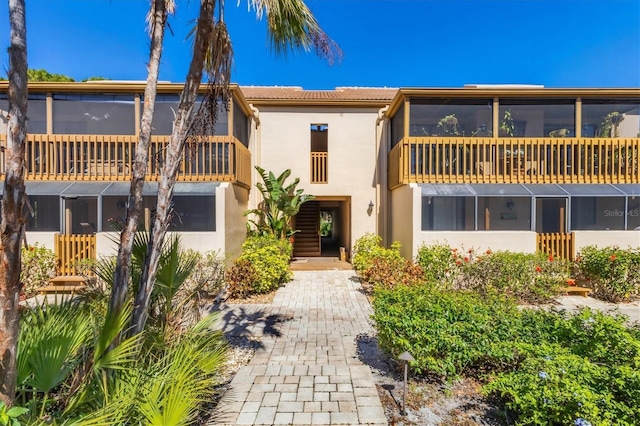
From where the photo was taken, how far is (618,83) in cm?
1035

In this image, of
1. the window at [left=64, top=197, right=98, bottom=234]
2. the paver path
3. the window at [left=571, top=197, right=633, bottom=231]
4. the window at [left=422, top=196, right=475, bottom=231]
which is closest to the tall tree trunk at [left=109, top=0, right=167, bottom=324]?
the paver path

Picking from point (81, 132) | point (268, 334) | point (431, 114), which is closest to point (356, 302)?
point (268, 334)

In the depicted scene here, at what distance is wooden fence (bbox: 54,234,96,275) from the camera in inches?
368

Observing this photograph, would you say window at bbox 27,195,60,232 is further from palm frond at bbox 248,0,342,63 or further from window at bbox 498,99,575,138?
window at bbox 498,99,575,138

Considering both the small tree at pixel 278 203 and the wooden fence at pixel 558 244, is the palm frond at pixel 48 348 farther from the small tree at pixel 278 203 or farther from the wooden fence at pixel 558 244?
the wooden fence at pixel 558 244

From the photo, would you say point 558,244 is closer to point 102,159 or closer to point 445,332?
point 445,332

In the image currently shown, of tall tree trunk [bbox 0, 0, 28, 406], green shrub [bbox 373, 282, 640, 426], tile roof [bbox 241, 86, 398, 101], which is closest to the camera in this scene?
tall tree trunk [bbox 0, 0, 28, 406]

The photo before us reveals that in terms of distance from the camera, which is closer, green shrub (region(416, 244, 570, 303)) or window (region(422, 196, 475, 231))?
green shrub (region(416, 244, 570, 303))

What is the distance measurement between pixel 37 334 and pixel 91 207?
376 inches

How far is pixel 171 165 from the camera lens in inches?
143

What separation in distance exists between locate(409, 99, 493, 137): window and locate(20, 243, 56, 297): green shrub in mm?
13016

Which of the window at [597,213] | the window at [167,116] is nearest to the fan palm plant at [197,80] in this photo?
the window at [167,116]

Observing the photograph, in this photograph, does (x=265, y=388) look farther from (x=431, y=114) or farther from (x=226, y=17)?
(x=431, y=114)

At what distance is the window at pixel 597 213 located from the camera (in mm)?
9906
